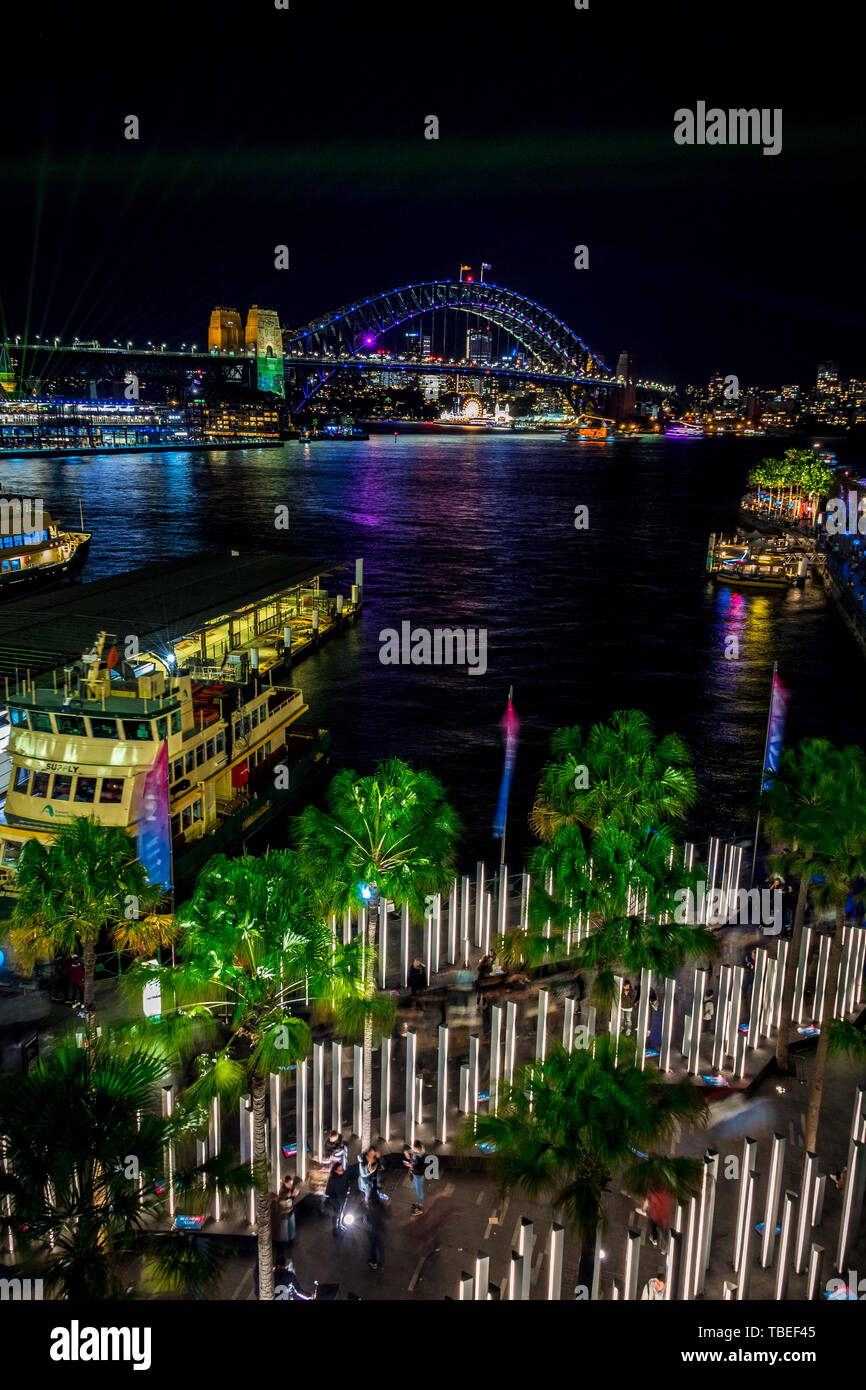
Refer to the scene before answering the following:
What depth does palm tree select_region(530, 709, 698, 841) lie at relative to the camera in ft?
48.0

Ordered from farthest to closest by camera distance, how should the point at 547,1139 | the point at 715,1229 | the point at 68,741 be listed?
the point at 68,741
the point at 715,1229
the point at 547,1139

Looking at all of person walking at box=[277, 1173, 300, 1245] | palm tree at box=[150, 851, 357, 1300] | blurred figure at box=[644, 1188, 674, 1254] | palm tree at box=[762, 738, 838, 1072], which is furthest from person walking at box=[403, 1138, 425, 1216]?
palm tree at box=[762, 738, 838, 1072]

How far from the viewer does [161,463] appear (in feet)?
546

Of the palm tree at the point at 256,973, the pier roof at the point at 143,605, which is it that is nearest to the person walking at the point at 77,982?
the palm tree at the point at 256,973

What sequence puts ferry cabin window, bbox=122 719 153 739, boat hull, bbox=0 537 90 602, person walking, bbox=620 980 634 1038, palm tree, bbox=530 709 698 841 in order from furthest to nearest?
boat hull, bbox=0 537 90 602 < ferry cabin window, bbox=122 719 153 739 < person walking, bbox=620 980 634 1038 < palm tree, bbox=530 709 698 841

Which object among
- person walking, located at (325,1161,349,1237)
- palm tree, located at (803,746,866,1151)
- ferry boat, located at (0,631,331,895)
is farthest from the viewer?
ferry boat, located at (0,631,331,895)

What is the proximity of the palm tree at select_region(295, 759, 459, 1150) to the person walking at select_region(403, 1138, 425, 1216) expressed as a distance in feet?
2.90

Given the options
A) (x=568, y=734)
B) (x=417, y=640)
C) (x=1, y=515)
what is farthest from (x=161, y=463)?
(x=568, y=734)

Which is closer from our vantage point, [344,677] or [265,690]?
[265,690]

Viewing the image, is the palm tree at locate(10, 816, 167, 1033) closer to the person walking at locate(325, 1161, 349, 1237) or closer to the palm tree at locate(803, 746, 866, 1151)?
the person walking at locate(325, 1161, 349, 1237)

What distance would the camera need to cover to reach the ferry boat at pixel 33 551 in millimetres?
63281

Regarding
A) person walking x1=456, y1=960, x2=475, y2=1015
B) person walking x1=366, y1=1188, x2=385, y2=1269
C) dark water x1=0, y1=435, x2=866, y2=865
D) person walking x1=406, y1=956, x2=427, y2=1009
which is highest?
dark water x1=0, y1=435, x2=866, y2=865
